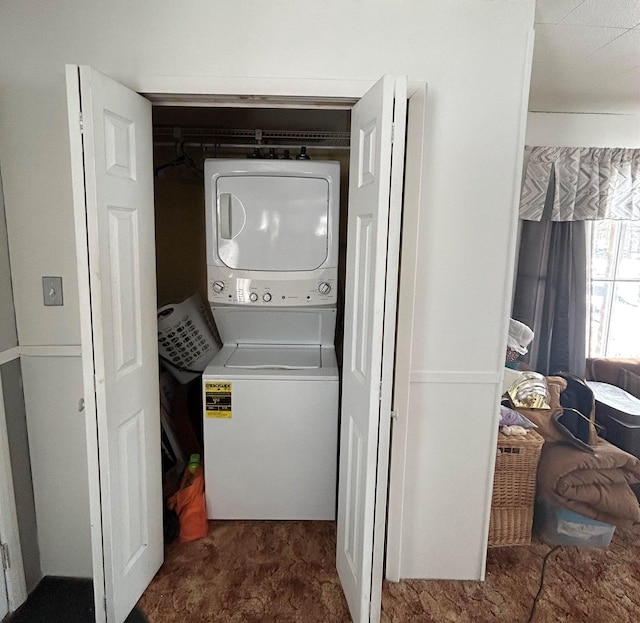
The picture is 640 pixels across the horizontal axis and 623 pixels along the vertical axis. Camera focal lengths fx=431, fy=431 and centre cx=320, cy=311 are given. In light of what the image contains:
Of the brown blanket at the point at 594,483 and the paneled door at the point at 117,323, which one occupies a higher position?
the paneled door at the point at 117,323

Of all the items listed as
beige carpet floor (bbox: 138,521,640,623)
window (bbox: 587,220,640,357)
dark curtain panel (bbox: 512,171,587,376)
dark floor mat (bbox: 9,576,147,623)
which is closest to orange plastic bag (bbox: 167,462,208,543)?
beige carpet floor (bbox: 138,521,640,623)

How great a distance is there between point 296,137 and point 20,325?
178cm

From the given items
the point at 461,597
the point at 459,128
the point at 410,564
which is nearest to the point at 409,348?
the point at 459,128

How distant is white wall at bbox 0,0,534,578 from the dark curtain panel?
151 cm

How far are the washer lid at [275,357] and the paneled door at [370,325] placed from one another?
54 centimetres

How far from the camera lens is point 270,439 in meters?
2.05

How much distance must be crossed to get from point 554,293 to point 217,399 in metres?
2.35

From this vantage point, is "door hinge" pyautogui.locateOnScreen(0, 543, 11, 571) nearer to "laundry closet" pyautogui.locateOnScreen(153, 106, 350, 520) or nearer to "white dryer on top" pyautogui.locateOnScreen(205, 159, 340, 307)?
"laundry closet" pyautogui.locateOnScreen(153, 106, 350, 520)

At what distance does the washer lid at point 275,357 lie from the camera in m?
2.10

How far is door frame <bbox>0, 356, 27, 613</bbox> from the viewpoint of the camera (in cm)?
153

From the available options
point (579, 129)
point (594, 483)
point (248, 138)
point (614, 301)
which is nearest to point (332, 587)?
point (594, 483)

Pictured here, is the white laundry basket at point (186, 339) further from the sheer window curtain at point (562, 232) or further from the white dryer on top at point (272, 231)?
the sheer window curtain at point (562, 232)

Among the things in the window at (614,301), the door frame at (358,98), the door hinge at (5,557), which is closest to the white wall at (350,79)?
the door frame at (358,98)

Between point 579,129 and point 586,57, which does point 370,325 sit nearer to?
point 586,57
